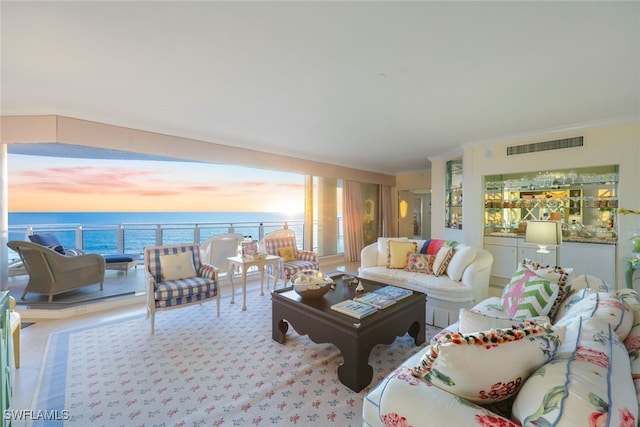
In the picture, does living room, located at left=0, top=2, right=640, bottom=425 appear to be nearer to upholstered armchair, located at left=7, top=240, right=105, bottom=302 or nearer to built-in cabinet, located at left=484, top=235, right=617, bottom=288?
built-in cabinet, located at left=484, top=235, right=617, bottom=288

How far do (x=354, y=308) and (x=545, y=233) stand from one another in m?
2.40

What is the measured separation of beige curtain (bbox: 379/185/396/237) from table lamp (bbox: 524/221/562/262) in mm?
4831

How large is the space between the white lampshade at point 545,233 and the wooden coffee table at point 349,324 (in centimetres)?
160

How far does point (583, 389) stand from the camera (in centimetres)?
80

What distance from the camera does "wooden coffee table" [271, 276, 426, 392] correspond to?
1.96m

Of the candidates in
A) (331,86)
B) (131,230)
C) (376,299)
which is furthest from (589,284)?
(131,230)

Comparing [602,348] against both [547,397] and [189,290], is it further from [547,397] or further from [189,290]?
[189,290]

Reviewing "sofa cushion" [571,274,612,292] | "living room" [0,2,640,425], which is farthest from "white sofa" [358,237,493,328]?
"sofa cushion" [571,274,612,292]

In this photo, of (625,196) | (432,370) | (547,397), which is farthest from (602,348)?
(625,196)

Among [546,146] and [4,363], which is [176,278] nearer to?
[4,363]

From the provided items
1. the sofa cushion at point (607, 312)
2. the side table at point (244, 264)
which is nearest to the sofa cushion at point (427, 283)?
the sofa cushion at point (607, 312)

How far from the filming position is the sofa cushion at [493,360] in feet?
3.24

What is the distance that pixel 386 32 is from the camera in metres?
1.75

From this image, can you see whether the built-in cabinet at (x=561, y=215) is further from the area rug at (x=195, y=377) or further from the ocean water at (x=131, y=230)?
the ocean water at (x=131, y=230)
